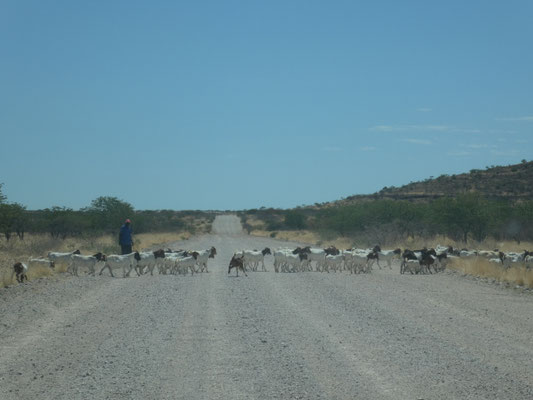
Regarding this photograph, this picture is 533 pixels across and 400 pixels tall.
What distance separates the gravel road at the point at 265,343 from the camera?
881 centimetres

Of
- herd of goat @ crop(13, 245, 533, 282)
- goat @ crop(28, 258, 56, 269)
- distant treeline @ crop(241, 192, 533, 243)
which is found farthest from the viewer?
distant treeline @ crop(241, 192, 533, 243)

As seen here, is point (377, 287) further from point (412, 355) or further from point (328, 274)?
point (412, 355)

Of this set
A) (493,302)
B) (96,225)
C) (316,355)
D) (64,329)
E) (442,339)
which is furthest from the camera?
(96,225)

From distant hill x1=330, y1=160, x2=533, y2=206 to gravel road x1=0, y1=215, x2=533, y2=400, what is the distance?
6708 cm

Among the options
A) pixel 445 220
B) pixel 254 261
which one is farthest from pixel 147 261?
pixel 445 220

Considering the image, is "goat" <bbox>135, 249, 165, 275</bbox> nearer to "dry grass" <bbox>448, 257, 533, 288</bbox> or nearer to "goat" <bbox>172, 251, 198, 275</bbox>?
"goat" <bbox>172, 251, 198, 275</bbox>

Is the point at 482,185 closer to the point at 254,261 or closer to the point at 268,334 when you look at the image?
the point at 254,261

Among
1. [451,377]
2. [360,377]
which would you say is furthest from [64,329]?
[451,377]

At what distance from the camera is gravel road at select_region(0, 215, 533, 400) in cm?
881

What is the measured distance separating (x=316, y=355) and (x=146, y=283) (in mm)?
13553

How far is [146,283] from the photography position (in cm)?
2331

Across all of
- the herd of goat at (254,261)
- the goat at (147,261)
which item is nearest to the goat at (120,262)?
the herd of goat at (254,261)

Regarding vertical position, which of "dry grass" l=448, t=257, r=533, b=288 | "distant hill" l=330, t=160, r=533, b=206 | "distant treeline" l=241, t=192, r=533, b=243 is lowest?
"dry grass" l=448, t=257, r=533, b=288

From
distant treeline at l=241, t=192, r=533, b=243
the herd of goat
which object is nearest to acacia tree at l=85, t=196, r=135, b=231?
distant treeline at l=241, t=192, r=533, b=243
